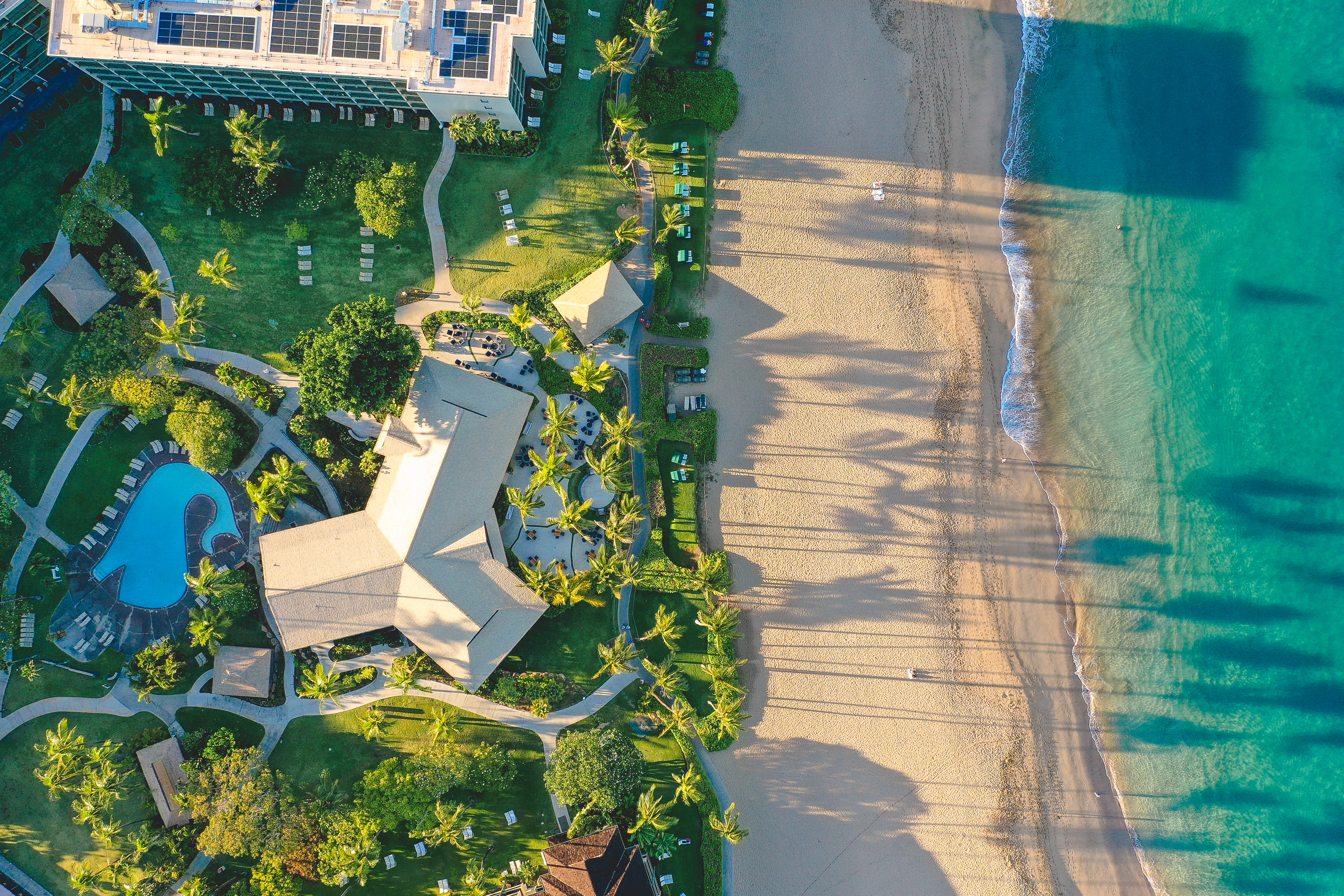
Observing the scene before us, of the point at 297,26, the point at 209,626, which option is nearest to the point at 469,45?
the point at 297,26

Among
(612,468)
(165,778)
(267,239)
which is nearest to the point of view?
(612,468)

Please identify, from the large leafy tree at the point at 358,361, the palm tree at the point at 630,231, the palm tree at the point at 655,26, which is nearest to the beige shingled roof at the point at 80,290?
the large leafy tree at the point at 358,361

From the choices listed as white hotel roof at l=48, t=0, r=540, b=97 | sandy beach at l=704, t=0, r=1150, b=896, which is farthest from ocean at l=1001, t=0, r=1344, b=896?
white hotel roof at l=48, t=0, r=540, b=97

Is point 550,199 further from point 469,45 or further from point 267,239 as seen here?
point 267,239

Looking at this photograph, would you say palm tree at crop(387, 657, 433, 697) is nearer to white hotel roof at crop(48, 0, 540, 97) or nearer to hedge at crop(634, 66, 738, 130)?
white hotel roof at crop(48, 0, 540, 97)

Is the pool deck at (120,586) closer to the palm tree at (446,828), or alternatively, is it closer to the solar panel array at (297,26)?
the palm tree at (446,828)

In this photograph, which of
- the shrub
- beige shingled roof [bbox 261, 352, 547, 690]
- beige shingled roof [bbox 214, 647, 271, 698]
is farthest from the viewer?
the shrub

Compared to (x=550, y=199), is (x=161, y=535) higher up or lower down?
lower down

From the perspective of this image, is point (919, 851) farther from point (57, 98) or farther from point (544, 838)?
point (57, 98)
